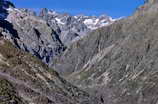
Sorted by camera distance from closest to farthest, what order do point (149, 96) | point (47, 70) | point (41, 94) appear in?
point (41, 94) < point (47, 70) < point (149, 96)

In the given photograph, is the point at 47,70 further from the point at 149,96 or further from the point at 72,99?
the point at 149,96

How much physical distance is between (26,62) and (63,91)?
12.1ft

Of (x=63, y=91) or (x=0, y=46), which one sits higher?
(x=0, y=46)

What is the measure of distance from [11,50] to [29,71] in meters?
2.75

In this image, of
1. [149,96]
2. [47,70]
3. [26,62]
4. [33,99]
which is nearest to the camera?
[33,99]

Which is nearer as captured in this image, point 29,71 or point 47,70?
point 29,71

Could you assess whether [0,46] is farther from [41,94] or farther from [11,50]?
[41,94]

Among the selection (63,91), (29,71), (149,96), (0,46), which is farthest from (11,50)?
(149,96)

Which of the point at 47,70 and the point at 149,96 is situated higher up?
the point at 149,96

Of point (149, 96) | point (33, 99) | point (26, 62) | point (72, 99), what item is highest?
point (149, 96)

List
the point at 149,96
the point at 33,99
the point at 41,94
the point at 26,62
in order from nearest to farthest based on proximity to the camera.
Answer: the point at 33,99 < the point at 41,94 < the point at 26,62 < the point at 149,96

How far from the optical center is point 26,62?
97.9 ft

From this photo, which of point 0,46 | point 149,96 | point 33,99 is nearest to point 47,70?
point 0,46

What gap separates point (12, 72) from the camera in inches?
1065
